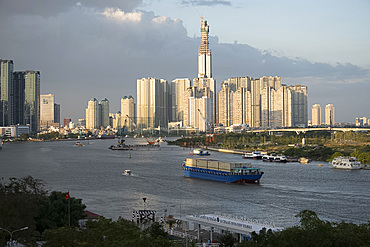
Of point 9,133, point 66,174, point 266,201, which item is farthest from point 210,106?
point 266,201

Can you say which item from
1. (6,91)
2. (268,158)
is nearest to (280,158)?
(268,158)

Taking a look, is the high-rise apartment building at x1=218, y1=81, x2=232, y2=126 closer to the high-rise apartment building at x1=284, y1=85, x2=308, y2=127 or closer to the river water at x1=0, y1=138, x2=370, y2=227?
the high-rise apartment building at x1=284, y1=85, x2=308, y2=127

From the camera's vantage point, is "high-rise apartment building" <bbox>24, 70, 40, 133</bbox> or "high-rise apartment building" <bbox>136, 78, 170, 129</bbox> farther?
"high-rise apartment building" <bbox>136, 78, 170, 129</bbox>

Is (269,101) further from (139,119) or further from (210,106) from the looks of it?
(139,119)

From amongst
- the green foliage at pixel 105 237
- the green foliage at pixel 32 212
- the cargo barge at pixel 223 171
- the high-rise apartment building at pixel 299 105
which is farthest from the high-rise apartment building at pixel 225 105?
the green foliage at pixel 105 237

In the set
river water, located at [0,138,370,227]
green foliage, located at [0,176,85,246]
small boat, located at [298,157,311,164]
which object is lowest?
river water, located at [0,138,370,227]

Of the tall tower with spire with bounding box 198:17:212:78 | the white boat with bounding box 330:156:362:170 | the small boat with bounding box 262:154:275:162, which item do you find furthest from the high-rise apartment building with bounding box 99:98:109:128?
the white boat with bounding box 330:156:362:170
